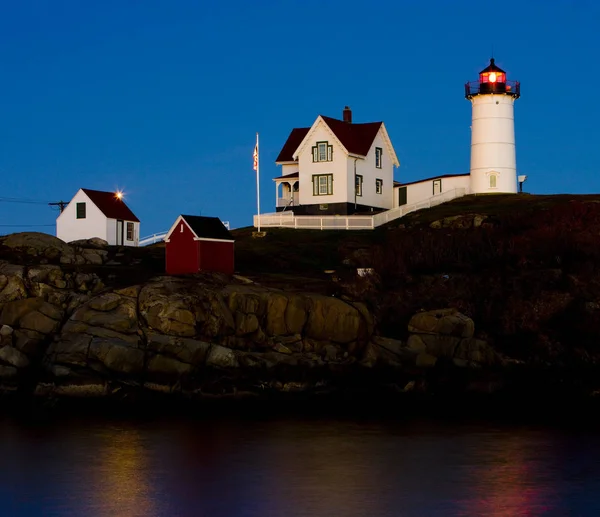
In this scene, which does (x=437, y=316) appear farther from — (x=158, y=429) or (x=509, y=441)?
(x=158, y=429)

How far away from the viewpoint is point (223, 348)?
140 ft

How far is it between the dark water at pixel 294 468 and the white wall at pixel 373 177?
3539 centimetres

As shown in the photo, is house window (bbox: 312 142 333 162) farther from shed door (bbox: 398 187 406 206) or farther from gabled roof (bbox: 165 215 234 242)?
gabled roof (bbox: 165 215 234 242)

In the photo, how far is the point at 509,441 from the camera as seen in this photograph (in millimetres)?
33969

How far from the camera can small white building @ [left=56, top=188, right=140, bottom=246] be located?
64.1 meters

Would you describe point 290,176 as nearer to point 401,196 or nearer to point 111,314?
point 401,196

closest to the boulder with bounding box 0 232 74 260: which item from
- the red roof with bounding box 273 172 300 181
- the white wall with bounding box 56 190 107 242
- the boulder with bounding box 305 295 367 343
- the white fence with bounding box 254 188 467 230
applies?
the white wall with bounding box 56 190 107 242

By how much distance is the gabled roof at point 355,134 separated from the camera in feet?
234

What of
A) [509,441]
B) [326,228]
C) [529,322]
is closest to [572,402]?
[529,322]

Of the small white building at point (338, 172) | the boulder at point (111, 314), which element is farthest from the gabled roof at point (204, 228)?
the small white building at point (338, 172)

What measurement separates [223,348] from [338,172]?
30.3 m

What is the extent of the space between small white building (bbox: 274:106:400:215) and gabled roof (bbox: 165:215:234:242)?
58.0 ft

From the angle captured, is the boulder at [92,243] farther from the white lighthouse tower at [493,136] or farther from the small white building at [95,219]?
the white lighthouse tower at [493,136]

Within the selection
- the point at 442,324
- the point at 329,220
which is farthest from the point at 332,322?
the point at 329,220
